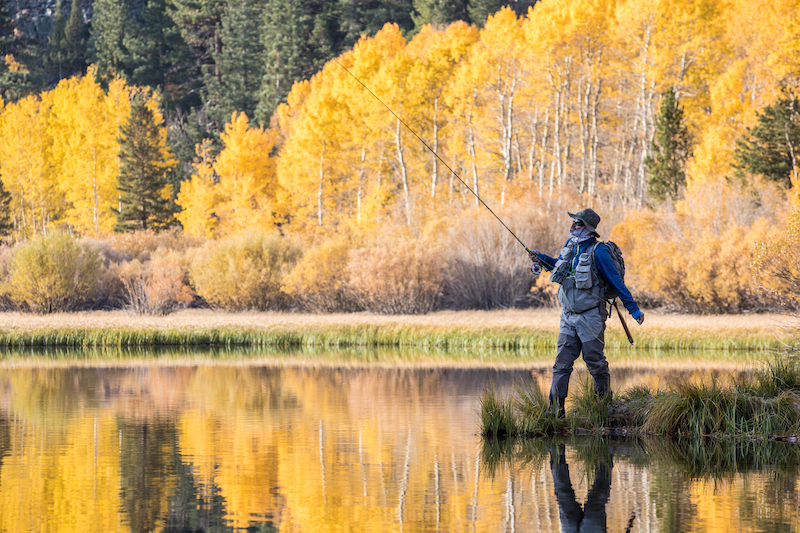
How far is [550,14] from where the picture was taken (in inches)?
1694

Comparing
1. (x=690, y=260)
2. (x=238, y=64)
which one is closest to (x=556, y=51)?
(x=690, y=260)

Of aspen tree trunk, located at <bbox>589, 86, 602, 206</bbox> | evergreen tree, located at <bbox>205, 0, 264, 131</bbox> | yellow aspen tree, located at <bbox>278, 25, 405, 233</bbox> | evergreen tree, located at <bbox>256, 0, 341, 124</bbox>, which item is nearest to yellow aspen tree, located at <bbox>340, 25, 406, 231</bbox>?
yellow aspen tree, located at <bbox>278, 25, 405, 233</bbox>

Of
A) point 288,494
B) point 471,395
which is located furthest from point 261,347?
point 288,494

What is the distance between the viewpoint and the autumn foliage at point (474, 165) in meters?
32.6

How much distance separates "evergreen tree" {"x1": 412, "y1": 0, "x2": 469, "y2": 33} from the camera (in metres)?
61.7

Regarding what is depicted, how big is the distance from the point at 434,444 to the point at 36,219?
189ft

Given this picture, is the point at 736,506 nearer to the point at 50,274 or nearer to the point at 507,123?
the point at 50,274

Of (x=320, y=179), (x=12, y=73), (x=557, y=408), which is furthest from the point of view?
(x=12, y=73)

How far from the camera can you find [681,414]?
33.7 feet

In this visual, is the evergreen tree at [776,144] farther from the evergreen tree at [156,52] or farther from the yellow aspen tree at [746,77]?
the evergreen tree at [156,52]

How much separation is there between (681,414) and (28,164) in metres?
57.4

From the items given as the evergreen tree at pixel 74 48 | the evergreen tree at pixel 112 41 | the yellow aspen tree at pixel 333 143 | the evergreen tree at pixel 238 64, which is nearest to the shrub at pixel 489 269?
the yellow aspen tree at pixel 333 143

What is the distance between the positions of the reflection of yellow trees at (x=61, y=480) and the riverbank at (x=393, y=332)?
15060mm

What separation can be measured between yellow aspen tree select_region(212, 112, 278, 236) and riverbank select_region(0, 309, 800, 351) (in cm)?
2320
